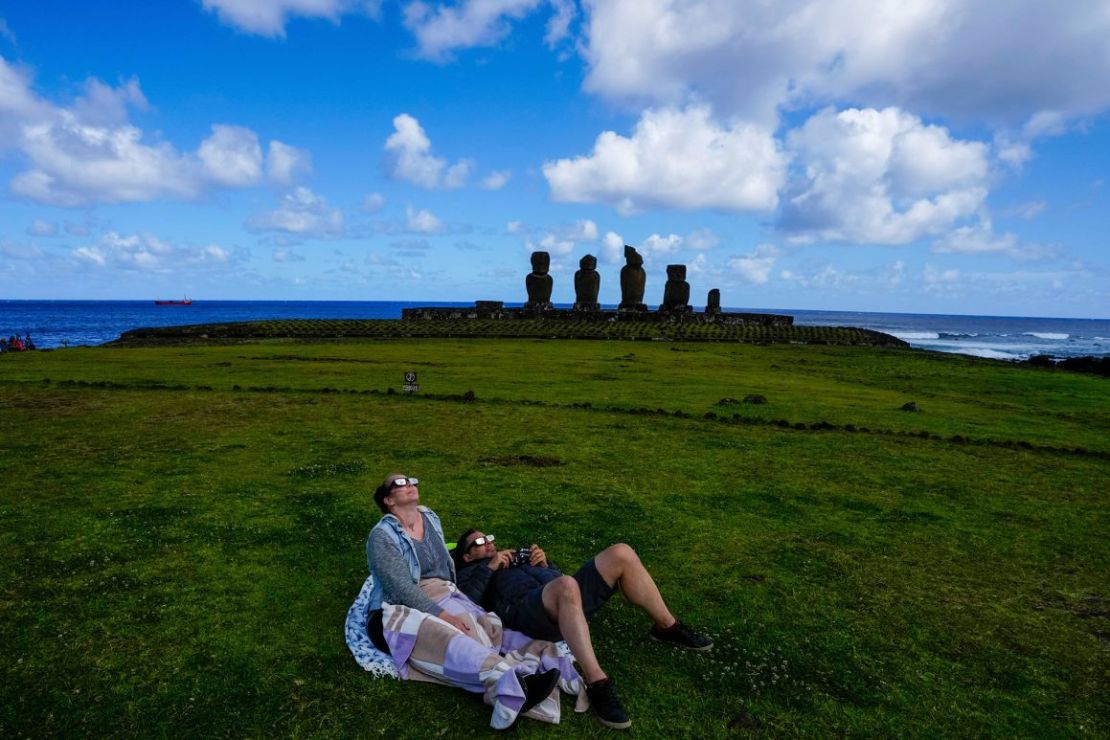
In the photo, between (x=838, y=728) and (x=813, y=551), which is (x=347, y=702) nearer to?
(x=838, y=728)

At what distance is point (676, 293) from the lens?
62500 mm

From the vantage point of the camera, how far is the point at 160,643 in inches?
233

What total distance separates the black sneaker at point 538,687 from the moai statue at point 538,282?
59286 millimetres

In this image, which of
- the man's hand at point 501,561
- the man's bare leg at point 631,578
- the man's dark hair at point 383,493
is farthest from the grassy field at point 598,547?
the man's dark hair at point 383,493

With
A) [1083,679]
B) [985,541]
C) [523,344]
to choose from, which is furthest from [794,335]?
A: [1083,679]

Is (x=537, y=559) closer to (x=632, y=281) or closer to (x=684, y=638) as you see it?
(x=684, y=638)

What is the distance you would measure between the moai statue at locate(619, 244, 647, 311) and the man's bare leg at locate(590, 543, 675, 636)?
57299 mm

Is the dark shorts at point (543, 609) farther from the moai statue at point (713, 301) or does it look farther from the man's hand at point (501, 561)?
the moai statue at point (713, 301)

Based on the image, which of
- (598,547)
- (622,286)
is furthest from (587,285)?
(598,547)

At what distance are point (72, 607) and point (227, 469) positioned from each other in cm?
527

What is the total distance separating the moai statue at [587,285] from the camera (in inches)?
2517

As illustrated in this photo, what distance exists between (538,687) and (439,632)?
0.96 metres

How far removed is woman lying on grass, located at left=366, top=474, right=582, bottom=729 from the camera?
16.2 feet

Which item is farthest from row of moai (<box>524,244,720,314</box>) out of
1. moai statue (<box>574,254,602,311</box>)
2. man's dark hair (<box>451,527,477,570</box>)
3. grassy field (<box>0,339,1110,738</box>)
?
man's dark hair (<box>451,527,477,570</box>)
